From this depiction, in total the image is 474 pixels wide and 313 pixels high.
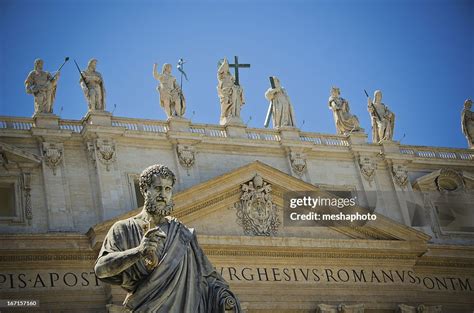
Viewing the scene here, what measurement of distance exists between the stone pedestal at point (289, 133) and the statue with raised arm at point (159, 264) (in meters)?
21.7

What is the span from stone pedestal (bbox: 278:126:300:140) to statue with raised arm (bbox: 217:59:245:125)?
140 cm

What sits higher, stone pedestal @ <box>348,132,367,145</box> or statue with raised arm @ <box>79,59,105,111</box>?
statue with raised arm @ <box>79,59,105,111</box>

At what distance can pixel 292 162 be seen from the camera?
27859 mm

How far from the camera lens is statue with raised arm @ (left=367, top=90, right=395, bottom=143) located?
30047mm

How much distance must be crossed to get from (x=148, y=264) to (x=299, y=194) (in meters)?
20.4

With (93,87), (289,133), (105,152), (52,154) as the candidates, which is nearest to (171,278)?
(52,154)

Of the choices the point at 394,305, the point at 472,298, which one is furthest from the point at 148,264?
the point at 472,298

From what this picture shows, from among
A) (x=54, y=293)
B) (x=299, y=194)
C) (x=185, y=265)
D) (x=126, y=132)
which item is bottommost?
(x=185, y=265)

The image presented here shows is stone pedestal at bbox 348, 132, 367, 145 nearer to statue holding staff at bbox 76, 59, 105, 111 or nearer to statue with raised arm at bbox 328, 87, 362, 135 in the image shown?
statue with raised arm at bbox 328, 87, 362, 135

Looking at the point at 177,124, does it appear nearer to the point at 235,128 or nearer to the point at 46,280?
the point at 235,128

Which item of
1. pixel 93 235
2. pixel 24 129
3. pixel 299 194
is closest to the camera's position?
pixel 93 235

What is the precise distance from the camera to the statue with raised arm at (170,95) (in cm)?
2677

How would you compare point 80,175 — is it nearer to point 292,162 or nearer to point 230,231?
point 230,231

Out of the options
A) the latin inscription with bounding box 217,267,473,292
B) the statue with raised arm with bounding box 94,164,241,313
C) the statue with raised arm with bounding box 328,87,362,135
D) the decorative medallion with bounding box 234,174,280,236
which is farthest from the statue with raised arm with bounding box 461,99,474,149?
the statue with raised arm with bounding box 94,164,241,313
